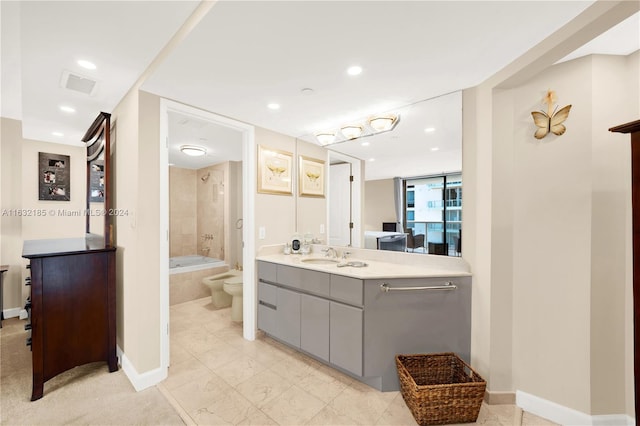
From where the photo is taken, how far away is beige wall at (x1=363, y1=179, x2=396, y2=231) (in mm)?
2348

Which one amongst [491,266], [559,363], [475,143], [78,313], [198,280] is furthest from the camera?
[198,280]

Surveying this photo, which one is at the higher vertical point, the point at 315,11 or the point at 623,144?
the point at 315,11

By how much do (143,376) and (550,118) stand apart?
3446 mm

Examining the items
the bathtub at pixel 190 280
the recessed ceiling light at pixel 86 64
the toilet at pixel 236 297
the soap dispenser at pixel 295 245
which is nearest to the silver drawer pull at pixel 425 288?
the soap dispenser at pixel 295 245

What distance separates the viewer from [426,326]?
188 cm

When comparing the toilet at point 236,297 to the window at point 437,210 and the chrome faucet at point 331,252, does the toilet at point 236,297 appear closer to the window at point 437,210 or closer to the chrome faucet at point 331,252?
the chrome faucet at point 331,252

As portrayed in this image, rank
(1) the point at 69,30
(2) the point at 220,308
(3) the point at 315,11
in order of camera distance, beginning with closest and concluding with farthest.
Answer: (3) the point at 315,11 → (1) the point at 69,30 → (2) the point at 220,308

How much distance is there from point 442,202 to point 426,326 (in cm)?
99

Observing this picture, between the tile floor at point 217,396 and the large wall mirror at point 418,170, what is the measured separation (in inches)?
48.1

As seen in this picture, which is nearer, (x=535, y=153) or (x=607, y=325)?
(x=607, y=325)

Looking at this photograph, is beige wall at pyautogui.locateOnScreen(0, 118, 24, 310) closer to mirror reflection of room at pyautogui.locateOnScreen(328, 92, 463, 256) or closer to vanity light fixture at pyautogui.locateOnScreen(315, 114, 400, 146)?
vanity light fixture at pyautogui.locateOnScreen(315, 114, 400, 146)

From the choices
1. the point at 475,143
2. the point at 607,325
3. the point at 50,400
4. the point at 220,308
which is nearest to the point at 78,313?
the point at 50,400

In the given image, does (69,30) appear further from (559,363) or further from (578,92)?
(559,363)

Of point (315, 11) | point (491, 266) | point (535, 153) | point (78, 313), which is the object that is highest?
point (315, 11)
